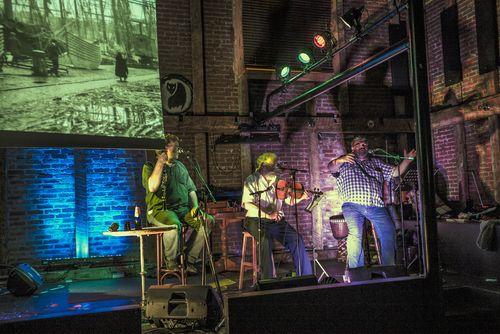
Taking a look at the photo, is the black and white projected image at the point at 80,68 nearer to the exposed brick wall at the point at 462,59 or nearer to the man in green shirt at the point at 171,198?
the man in green shirt at the point at 171,198

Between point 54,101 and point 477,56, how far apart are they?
731cm


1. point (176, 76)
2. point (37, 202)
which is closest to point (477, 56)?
point (176, 76)

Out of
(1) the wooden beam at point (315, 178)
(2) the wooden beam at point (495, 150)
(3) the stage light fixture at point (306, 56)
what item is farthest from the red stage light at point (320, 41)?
(2) the wooden beam at point (495, 150)

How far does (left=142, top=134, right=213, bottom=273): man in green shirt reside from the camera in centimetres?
537

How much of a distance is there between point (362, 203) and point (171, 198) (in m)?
2.46

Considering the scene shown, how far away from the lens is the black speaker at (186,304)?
362 cm

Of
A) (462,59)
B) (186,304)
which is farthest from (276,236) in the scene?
(462,59)

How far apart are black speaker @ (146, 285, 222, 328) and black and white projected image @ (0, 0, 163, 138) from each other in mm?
1750

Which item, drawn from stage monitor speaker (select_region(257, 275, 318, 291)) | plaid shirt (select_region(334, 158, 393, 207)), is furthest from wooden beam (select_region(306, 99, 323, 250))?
stage monitor speaker (select_region(257, 275, 318, 291))

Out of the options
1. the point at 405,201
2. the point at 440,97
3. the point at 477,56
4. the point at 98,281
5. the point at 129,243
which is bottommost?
the point at 98,281

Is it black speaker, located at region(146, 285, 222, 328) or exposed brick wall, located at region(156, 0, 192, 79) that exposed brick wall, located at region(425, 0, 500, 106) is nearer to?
exposed brick wall, located at region(156, 0, 192, 79)

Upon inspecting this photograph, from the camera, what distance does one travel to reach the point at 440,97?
8.95 metres

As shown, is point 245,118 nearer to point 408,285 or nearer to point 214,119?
point 214,119

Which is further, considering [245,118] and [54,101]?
[245,118]
